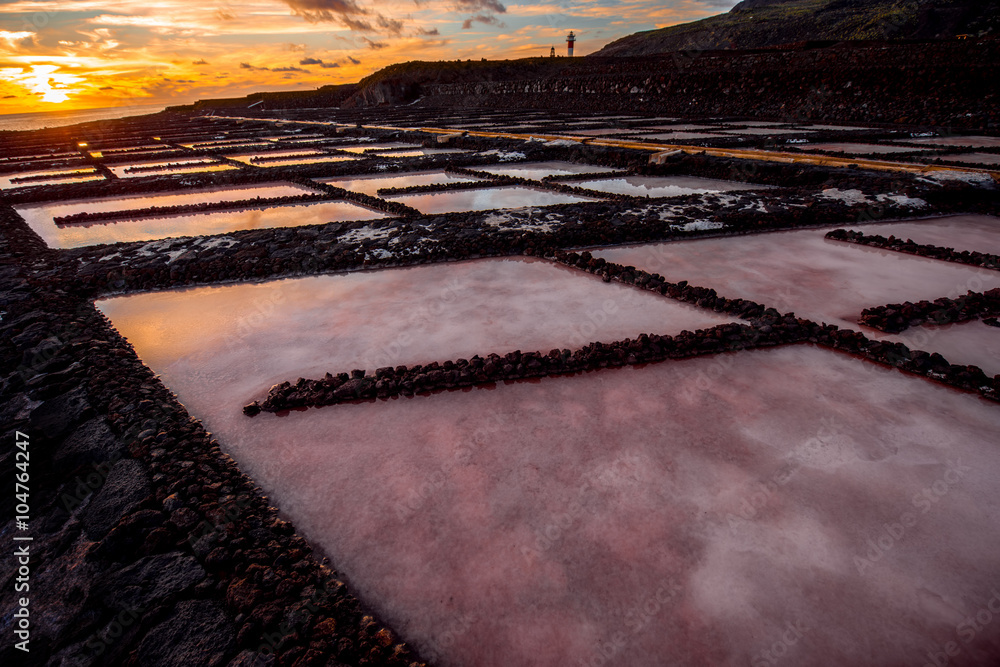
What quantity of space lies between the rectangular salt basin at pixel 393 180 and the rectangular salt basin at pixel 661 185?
272cm

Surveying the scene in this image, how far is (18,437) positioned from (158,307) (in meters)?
2.21

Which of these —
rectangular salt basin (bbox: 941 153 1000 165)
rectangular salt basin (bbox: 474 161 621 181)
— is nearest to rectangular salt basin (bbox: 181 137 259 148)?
rectangular salt basin (bbox: 474 161 621 181)

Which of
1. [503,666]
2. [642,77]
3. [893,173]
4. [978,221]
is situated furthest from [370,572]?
[642,77]

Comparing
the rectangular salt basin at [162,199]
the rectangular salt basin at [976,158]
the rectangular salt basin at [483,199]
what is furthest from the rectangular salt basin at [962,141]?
the rectangular salt basin at [162,199]

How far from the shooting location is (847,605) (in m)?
1.72

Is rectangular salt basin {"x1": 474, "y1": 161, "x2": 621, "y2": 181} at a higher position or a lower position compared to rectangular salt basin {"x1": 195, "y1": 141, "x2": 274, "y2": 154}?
higher

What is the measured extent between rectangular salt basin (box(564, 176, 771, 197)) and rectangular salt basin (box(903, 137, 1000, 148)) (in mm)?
6306

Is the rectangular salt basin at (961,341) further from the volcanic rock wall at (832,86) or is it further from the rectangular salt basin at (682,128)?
the volcanic rock wall at (832,86)

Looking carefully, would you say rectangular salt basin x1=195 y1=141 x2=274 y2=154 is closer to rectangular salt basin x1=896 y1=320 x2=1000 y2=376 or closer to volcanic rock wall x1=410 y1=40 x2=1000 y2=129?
volcanic rock wall x1=410 y1=40 x2=1000 y2=129

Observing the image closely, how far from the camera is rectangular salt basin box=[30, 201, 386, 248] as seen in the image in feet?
23.5

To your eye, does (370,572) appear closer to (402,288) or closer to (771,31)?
(402,288)

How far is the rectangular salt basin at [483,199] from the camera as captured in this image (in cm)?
788

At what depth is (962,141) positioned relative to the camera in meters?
12.0

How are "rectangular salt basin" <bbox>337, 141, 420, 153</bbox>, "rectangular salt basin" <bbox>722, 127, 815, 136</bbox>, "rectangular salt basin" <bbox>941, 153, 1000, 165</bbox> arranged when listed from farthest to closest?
"rectangular salt basin" <bbox>337, 141, 420, 153</bbox>
"rectangular salt basin" <bbox>722, 127, 815, 136</bbox>
"rectangular salt basin" <bbox>941, 153, 1000, 165</bbox>
